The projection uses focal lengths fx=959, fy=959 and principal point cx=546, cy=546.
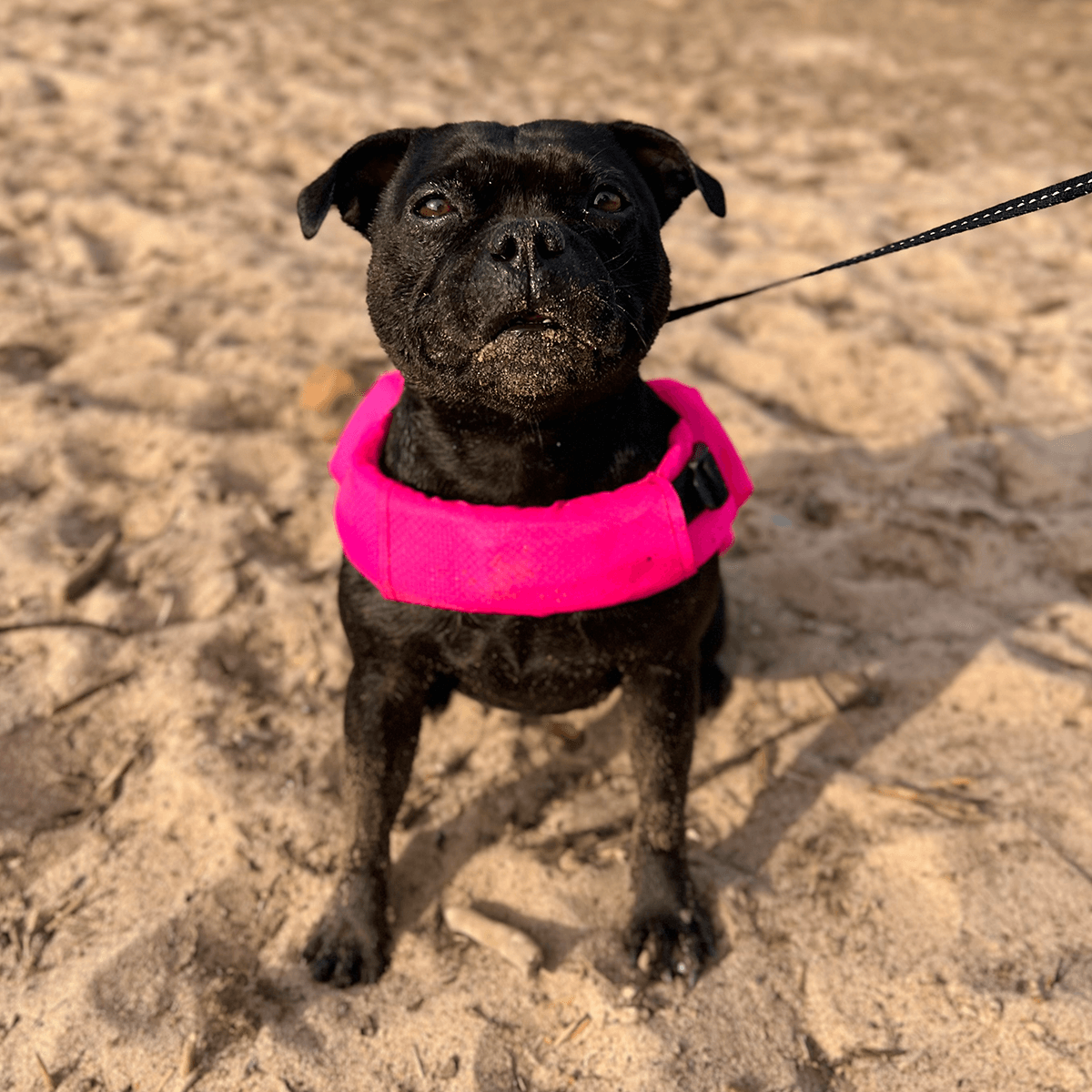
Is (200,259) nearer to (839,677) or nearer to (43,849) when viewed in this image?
(43,849)

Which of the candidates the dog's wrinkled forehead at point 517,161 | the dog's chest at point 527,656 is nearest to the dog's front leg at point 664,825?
the dog's chest at point 527,656

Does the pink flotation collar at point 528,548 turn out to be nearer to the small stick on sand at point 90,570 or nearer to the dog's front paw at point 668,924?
the dog's front paw at point 668,924

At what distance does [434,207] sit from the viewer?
2.11 m

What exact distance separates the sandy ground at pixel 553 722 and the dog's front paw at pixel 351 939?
0.17 ft

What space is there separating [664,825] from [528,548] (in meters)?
0.92

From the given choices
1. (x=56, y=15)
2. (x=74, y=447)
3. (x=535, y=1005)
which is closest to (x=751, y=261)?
(x=74, y=447)

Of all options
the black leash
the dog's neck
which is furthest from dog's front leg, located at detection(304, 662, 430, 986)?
the black leash

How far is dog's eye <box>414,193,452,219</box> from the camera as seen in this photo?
Result: 6.89ft

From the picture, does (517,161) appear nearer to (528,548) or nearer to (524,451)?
(524,451)

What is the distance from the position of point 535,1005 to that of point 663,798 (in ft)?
1.96

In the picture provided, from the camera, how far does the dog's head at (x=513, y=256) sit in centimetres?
189

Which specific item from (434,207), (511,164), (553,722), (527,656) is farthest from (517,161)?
(553,722)

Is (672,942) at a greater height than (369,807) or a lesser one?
lesser

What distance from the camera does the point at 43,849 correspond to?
267cm
